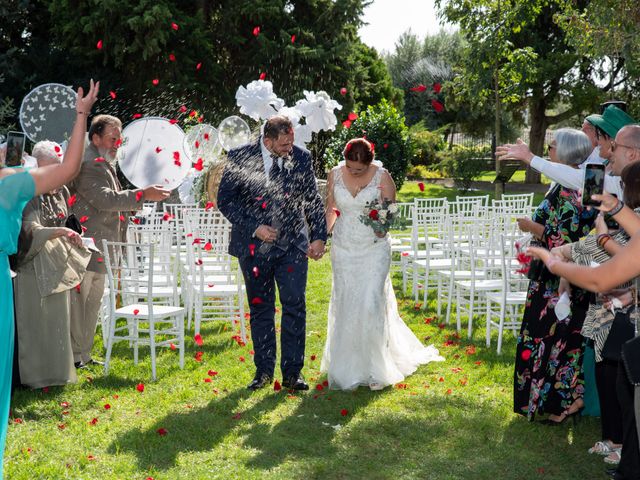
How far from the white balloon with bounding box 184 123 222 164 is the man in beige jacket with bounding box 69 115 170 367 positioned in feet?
19.2

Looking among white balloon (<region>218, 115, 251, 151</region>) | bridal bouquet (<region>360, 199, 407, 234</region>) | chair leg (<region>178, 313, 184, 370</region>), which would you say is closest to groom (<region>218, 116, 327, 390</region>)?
bridal bouquet (<region>360, 199, 407, 234</region>)

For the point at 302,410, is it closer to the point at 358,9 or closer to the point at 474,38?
the point at 474,38

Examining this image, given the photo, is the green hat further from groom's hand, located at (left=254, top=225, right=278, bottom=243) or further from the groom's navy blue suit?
groom's hand, located at (left=254, top=225, right=278, bottom=243)

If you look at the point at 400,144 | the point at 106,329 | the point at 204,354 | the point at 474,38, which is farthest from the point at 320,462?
the point at 400,144

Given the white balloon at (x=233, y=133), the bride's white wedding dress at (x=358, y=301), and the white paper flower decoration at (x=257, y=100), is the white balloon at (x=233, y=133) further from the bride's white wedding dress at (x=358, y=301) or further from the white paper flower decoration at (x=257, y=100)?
the bride's white wedding dress at (x=358, y=301)

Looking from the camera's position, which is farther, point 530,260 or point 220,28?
point 220,28

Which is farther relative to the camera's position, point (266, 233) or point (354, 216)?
point (354, 216)

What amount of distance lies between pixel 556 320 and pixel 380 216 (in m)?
1.63

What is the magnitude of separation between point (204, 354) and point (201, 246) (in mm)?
1397

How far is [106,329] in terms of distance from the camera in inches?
302

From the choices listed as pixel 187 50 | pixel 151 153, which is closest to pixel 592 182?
pixel 151 153

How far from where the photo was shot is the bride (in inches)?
247

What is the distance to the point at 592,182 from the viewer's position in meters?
3.75

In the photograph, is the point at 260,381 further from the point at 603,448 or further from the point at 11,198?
the point at 11,198
